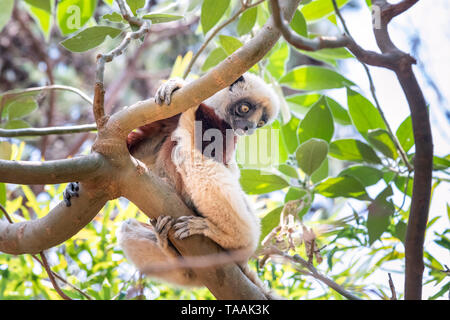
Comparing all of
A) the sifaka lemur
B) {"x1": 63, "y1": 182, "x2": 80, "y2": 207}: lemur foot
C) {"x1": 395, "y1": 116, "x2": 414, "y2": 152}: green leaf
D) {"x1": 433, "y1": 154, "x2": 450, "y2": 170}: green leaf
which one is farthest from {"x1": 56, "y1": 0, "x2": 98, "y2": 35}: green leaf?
{"x1": 433, "y1": 154, "x2": 450, "y2": 170}: green leaf

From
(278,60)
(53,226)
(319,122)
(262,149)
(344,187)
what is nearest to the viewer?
(53,226)

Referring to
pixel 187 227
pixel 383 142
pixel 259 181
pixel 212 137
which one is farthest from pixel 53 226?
pixel 383 142

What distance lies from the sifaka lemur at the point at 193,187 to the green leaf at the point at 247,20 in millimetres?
Result: 541

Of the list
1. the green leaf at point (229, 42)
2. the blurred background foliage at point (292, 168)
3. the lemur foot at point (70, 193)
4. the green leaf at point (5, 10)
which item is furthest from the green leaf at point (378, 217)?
the green leaf at point (5, 10)

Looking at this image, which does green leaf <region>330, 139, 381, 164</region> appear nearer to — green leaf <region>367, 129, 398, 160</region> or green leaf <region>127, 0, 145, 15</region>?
green leaf <region>367, 129, 398, 160</region>

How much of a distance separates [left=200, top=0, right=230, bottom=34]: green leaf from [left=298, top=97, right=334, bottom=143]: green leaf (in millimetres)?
757

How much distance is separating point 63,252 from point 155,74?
5545mm

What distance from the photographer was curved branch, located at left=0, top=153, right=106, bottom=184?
1826 mm

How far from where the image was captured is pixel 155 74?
9086 millimetres

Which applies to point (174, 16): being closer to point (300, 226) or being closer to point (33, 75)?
point (300, 226)

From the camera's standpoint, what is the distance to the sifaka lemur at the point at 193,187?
258 centimetres

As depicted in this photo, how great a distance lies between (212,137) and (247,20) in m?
0.74

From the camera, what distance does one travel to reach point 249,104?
3590 mm

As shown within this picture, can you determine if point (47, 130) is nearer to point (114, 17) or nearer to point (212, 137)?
point (114, 17)
